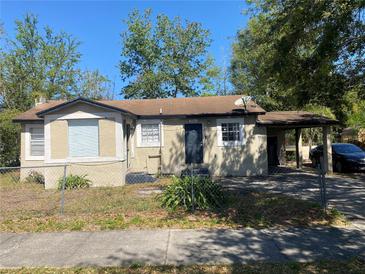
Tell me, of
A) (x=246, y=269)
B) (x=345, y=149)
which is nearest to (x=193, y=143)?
(x=345, y=149)

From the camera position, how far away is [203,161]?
16641 millimetres

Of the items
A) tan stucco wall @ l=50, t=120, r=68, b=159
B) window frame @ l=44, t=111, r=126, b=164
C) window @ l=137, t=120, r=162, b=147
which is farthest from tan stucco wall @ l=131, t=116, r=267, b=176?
tan stucco wall @ l=50, t=120, r=68, b=159

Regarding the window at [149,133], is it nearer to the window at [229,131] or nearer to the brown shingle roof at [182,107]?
the brown shingle roof at [182,107]

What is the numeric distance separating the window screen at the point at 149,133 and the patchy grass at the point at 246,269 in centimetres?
1187

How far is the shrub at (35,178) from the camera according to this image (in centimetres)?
1631

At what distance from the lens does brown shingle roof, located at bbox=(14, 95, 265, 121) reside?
54.2ft

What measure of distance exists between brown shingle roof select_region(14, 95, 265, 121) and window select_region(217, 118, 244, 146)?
0.46 metres

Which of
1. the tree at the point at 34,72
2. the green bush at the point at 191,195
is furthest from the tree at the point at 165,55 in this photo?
the green bush at the point at 191,195

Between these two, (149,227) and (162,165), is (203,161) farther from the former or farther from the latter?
(149,227)

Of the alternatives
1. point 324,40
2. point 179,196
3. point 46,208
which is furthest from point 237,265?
point 46,208

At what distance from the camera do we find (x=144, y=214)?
28.2 feet

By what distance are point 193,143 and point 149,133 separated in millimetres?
2207

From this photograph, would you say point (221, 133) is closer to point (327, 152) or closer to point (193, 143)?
point (193, 143)

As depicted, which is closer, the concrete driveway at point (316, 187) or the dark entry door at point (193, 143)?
the concrete driveway at point (316, 187)
